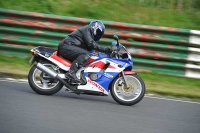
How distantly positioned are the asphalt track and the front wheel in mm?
136

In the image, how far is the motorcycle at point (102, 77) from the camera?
8.53 m

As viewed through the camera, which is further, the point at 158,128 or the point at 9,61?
the point at 9,61

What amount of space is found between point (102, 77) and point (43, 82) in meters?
1.19

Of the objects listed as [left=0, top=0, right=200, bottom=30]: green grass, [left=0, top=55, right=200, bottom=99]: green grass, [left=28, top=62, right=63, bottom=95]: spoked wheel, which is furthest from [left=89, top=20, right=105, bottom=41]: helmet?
[left=0, top=0, right=200, bottom=30]: green grass

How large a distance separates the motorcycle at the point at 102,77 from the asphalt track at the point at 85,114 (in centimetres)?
19

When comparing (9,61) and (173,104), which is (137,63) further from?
(9,61)

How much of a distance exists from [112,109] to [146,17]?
5563 mm

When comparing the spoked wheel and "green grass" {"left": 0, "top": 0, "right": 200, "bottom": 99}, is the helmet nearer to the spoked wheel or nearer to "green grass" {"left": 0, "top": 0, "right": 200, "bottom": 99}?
the spoked wheel

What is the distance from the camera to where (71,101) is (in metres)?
8.41

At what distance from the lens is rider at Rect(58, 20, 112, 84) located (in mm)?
8500

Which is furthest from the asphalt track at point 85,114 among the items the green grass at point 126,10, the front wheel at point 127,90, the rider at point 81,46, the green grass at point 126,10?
the green grass at point 126,10

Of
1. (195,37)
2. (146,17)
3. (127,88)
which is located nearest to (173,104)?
(127,88)

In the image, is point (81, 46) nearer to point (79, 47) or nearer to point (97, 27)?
point (79, 47)

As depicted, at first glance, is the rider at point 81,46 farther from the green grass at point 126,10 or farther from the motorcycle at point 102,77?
the green grass at point 126,10
